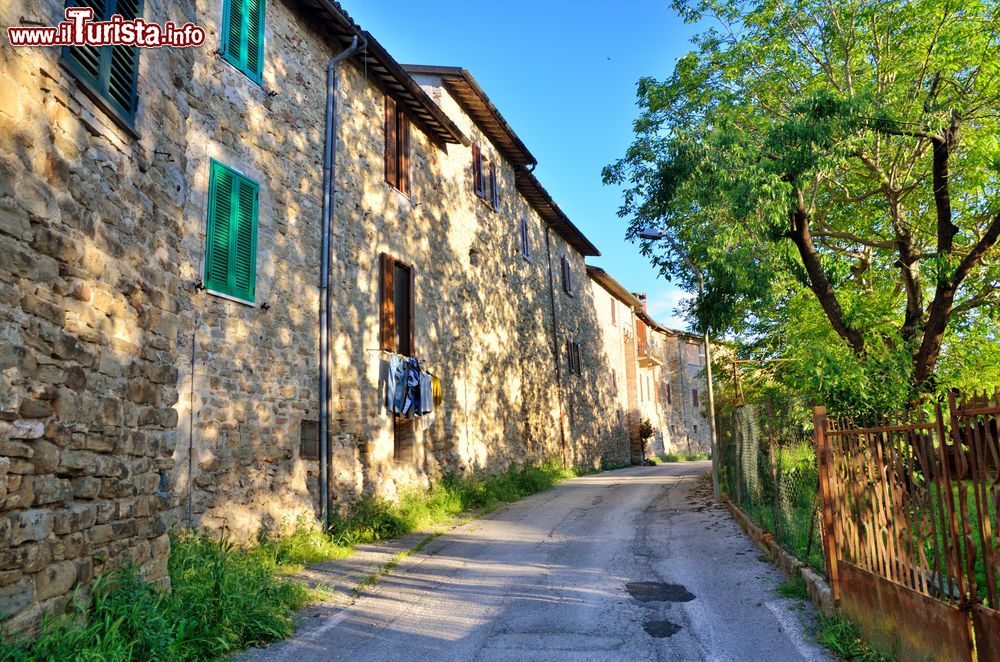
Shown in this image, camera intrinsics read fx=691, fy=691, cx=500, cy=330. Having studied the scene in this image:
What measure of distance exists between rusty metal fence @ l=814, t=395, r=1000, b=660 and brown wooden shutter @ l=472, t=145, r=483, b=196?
11.9m

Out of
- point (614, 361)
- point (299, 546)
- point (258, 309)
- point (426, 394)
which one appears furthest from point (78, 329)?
point (614, 361)

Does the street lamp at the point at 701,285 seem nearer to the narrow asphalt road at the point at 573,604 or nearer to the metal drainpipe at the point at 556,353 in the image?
the narrow asphalt road at the point at 573,604

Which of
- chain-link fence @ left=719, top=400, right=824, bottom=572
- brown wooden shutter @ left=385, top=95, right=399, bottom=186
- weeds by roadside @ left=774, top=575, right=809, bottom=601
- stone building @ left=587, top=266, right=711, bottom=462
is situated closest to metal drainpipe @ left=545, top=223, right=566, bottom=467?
stone building @ left=587, top=266, right=711, bottom=462

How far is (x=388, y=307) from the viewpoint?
453 inches

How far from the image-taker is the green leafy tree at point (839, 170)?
31.2ft

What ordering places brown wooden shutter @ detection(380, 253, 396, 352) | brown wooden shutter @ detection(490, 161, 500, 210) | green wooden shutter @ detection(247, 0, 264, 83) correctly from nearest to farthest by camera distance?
1. green wooden shutter @ detection(247, 0, 264, 83)
2. brown wooden shutter @ detection(380, 253, 396, 352)
3. brown wooden shutter @ detection(490, 161, 500, 210)

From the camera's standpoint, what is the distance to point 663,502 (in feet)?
44.3

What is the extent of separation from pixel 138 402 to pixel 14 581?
162 cm

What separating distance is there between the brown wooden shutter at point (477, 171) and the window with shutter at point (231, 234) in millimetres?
8261

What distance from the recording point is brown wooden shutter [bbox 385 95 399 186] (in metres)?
12.0

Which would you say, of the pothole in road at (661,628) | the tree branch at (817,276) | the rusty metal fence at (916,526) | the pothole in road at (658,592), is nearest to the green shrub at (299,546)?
the pothole in road at (658,592)

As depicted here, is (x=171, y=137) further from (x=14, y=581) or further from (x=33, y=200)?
(x=14, y=581)

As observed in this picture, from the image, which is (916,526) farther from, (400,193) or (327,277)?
(400,193)

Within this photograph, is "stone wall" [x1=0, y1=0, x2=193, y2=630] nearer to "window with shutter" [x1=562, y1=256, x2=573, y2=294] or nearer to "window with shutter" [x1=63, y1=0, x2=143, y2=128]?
"window with shutter" [x1=63, y1=0, x2=143, y2=128]
